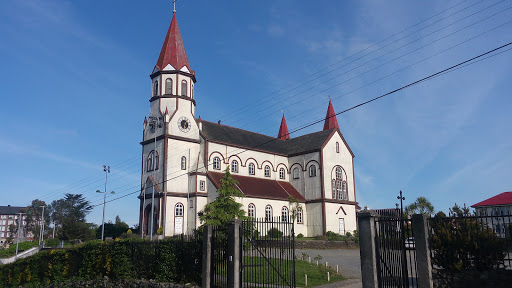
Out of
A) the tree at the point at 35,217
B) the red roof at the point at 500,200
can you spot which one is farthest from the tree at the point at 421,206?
the tree at the point at 35,217

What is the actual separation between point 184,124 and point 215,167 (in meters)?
5.53

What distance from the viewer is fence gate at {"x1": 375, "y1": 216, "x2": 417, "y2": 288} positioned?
10.8m

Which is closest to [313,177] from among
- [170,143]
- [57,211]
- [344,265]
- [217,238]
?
[170,143]

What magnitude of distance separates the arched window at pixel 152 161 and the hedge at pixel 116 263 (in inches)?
696

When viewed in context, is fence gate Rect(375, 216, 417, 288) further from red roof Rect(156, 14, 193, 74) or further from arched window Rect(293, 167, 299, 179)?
arched window Rect(293, 167, 299, 179)

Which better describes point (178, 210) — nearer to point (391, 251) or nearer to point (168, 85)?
point (168, 85)

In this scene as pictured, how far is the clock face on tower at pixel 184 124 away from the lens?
40562 millimetres

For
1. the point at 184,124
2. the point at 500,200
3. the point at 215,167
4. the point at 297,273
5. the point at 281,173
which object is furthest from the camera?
the point at 500,200

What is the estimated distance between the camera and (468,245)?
443 inches

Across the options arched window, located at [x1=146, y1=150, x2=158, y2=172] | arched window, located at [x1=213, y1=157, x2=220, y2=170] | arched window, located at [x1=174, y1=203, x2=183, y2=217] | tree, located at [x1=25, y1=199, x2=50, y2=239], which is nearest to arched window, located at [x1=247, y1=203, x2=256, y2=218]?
arched window, located at [x1=213, y1=157, x2=220, y2=170]

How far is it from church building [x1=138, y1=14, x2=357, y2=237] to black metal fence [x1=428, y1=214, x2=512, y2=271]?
883 inches

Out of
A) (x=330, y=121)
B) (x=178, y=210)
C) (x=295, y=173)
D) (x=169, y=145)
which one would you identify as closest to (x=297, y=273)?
(x=178, y=210)

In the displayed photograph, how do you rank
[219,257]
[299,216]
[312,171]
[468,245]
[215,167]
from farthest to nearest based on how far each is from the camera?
1. [312,171]
2. [299,216]
3. [215,167]
4. [219,257]
5. [468,245]

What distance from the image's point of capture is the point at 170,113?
132ft
